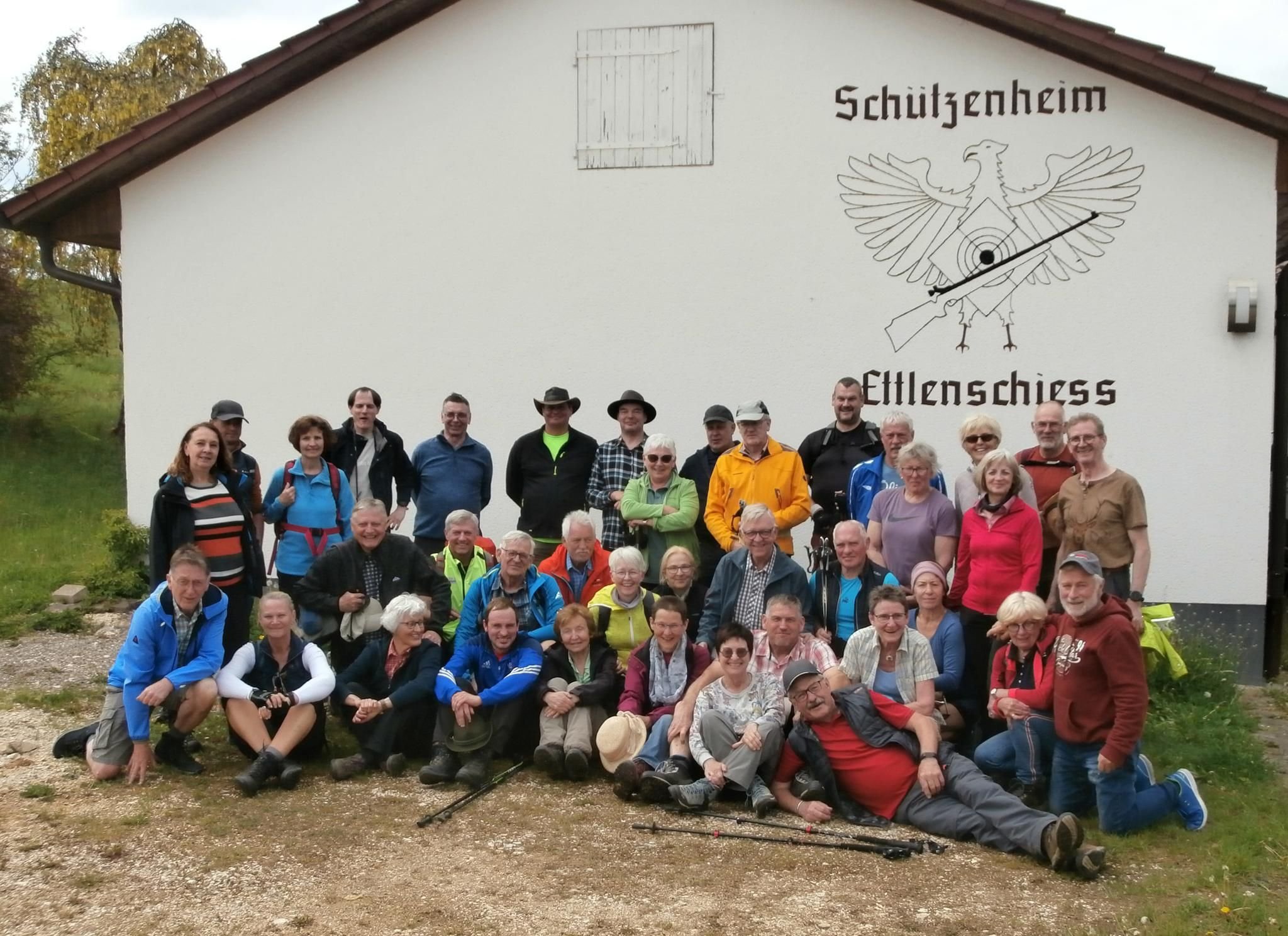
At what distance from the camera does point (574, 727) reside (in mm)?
6527

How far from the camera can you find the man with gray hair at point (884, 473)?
7.03 metres

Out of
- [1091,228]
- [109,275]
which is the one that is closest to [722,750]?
[1091,228]

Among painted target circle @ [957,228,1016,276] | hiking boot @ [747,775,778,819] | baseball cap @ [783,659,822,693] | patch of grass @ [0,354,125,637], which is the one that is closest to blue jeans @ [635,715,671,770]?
hiking boot @ [747,775,778,819]

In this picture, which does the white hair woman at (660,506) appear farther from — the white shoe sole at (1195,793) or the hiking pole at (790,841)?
the white shoe sole at (1195,793)

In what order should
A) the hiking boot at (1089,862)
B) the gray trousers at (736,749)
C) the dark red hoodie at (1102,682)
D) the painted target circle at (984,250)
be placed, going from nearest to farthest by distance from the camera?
the hiking boot at (1089,862) < the dark red hoodie at (1102,682) < the gray trousers at (736,749) < the painted target circle at (984,250)

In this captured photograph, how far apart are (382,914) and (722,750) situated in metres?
1.91

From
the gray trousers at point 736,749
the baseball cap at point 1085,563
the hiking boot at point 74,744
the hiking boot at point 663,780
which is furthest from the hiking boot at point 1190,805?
the hiking boot at point 74,744

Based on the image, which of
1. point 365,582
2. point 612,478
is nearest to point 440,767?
point 365,582

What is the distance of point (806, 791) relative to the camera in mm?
5891

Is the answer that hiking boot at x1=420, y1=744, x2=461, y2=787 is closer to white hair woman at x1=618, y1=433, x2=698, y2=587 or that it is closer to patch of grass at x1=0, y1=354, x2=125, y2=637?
white hair woman at x1=618, y1=433, x2=698, y2=587

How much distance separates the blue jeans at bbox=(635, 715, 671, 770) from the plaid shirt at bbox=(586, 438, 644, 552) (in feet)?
5.37

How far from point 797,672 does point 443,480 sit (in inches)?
121

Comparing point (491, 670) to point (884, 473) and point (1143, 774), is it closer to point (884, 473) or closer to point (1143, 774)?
point (884, 473)

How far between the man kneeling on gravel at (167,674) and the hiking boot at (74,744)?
0.10 meters
